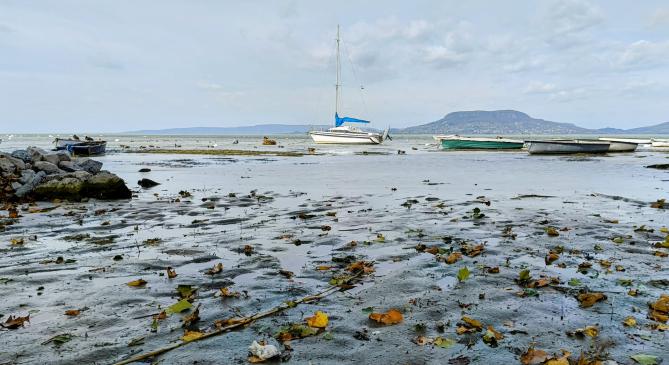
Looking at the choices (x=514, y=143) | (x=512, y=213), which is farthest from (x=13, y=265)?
(x=514, y=143)

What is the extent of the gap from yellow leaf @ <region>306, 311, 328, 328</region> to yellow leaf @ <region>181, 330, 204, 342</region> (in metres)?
1.19

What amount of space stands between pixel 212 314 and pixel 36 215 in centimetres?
993

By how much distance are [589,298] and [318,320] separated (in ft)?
11.4

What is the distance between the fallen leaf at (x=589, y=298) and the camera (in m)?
5.47

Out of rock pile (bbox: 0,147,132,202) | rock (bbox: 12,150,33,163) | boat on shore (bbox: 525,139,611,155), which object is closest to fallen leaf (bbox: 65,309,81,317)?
rock pile (bbox: 0,147,132,202)

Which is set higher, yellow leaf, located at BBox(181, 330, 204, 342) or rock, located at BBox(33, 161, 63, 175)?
rock, located at BBox(33, 161, 63, 175)

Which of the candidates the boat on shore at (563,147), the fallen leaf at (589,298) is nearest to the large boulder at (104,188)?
the fallen leaf at (589,298)

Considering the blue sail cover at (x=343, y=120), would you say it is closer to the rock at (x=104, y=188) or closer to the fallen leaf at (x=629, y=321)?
the rock at (x=104, y=188)

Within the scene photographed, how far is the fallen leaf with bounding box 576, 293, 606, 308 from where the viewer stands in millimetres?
5469

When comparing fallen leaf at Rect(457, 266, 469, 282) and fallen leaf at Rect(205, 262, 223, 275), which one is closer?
fallen leaf at Rect(457, 266, 469, 282)

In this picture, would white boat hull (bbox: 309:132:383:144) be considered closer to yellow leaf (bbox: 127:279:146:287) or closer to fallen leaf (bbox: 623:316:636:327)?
yellow leaf (bbox: 127:279:146:287)

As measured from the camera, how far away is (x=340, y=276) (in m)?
6.80

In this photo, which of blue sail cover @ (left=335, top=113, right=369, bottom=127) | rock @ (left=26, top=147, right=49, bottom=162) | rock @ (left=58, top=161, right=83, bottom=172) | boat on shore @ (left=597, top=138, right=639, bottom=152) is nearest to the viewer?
rock @ (left=58, top=161, right=83, bottom=172)

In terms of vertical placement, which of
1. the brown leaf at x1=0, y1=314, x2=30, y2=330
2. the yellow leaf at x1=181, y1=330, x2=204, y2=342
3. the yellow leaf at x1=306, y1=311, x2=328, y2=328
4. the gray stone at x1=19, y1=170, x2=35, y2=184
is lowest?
the brown leaf at x1=0, y1=314, x2=30, y2=330
